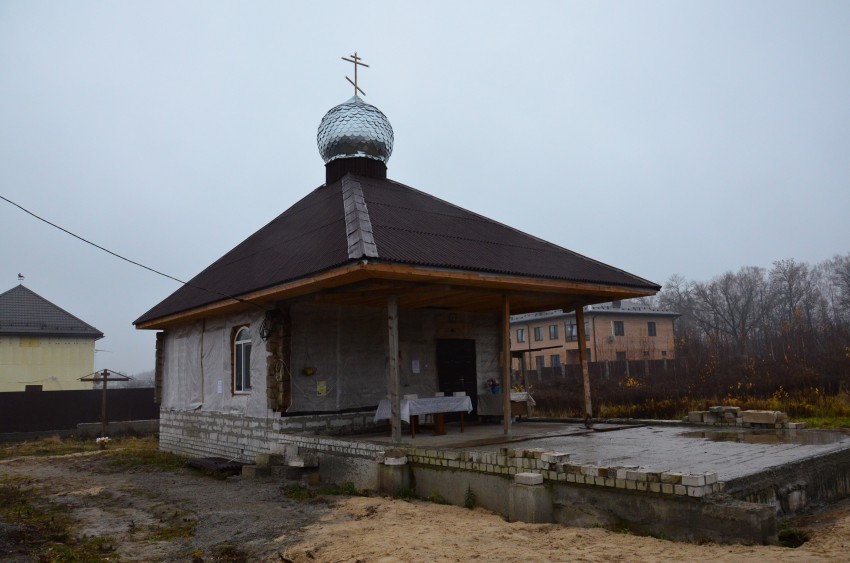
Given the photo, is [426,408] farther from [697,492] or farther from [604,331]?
[604,331]

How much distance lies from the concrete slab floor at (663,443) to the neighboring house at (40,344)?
2194 centimetres

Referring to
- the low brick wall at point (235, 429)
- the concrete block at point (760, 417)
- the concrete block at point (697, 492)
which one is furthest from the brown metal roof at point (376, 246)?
the concrete block at point (697, 492)

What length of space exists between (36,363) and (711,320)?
5169 centimetres

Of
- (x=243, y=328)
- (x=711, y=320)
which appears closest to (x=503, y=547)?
(x=243, y=328)

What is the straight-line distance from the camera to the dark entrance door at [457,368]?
13492 mm

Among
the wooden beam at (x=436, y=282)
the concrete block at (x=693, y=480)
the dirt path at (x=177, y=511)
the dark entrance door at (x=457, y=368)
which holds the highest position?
the wooden beam at (x=436, y=282)

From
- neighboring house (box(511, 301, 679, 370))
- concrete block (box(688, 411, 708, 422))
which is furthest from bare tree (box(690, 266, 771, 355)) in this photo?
concrete block (box(688, 411, 708, 422))

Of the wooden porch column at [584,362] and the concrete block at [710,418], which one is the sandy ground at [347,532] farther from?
the wooden porch column at [584,362]

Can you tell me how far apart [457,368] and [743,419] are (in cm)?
545

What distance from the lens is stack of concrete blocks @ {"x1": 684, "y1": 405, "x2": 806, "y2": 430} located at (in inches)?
438

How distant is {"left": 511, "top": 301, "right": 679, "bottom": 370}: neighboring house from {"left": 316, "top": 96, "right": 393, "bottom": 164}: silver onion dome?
3015 cm

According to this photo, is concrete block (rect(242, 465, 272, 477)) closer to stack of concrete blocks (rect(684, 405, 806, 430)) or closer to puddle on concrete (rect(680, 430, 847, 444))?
puddle on concrete (rect(680, 430, 847, 444))

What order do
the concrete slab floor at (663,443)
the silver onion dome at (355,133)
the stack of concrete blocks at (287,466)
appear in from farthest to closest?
the silver onion dome at (355,133) → the stack of concrete blocks at (287,466) → the concrete slab floor at (663,443)

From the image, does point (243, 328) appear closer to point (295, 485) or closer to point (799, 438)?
point (295, 485)
